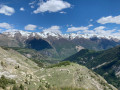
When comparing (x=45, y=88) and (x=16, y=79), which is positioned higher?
(x=16, y=79)

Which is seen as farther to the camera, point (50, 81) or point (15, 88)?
point (50, 81)

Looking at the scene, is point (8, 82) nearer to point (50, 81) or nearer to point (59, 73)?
point (50, 81)

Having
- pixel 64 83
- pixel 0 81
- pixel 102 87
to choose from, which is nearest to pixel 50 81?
pixel 64 83

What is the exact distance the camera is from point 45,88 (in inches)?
4678

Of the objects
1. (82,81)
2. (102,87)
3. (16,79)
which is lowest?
(102,87)

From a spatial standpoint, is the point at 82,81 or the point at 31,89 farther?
the point at 82,81

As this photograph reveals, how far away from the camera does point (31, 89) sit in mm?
108375

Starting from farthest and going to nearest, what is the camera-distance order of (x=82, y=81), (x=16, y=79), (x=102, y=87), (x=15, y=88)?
(x=102, y=87), (x=82, y=81), (x=16, y=79), (x=15, y=88)

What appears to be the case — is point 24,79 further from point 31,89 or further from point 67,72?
point 67,72

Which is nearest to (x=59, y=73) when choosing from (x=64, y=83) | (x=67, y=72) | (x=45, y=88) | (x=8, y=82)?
(x=67, y=72)

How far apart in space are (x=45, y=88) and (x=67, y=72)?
50325mm

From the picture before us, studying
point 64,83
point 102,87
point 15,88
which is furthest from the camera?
point 102,87

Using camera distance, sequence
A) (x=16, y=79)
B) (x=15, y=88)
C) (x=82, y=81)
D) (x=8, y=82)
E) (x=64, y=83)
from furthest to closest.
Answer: (x=82, y=81)
(x=64, y=83)
(x=16, y=79)
(x=8, y=82)
(x=15, y=88)

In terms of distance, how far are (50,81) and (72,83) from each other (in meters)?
22.6
